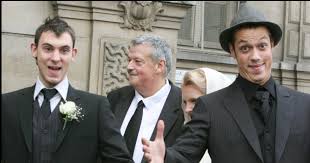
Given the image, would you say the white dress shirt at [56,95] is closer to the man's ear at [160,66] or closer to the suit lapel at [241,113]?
the suit lapel at [241,113]

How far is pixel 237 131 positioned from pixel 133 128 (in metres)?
1.19

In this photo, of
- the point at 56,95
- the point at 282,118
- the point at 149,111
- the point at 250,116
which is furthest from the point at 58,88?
the point at 282,118

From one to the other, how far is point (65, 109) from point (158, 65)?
3.91 feet

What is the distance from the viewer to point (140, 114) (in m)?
4.53

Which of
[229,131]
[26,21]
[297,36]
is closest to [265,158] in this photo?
[229,131]

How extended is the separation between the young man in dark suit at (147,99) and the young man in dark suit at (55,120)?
639mm

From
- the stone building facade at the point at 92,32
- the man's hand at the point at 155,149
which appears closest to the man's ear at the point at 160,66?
the man's hand at the point at 155,149

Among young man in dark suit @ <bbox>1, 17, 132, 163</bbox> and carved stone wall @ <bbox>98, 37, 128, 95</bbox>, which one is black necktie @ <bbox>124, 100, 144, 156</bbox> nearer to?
young man in dark suit @ <bbox>1, 17, 132, 163</bbox>

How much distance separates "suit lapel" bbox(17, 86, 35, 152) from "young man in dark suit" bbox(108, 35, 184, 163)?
86 cm

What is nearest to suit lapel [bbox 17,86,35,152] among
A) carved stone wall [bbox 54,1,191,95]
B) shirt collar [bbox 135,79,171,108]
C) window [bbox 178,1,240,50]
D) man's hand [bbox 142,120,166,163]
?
man's hand [bbox 142,120,166,163]

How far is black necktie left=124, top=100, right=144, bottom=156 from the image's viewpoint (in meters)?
4.39

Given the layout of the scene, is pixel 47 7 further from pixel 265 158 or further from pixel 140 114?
pixel 265 158

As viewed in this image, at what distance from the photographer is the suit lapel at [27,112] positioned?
3596mm

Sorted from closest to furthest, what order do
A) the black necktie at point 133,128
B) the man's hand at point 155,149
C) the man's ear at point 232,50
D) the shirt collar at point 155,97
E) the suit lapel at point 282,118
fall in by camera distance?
1. the man's hand at point 155,149
2. the suit lapel at point 282,118
3. the man's ear at point 232,50
4. the black necktie at point 133,128
5. the shirt collar at point 155,97
